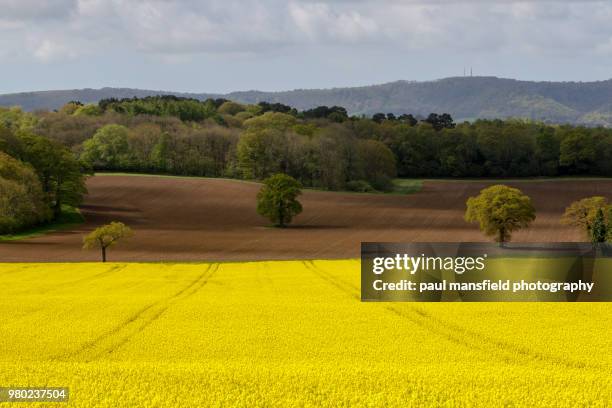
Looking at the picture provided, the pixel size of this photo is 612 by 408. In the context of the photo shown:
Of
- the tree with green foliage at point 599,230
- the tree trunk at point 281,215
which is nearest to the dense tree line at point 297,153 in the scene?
the tree trunk at point 281,215

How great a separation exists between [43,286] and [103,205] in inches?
3204

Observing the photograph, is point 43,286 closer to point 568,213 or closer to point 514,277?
point 514,277

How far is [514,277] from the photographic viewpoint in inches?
1085

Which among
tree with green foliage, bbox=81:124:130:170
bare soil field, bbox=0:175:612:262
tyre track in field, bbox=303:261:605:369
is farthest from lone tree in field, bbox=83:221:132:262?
tree with green foliage, bbox=81:124:130:170

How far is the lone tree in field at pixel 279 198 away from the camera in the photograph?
109m

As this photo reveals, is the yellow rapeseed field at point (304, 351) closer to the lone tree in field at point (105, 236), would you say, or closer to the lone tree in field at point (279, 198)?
the lone tree in field at point (105, 236)

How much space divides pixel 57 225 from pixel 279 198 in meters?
27.3

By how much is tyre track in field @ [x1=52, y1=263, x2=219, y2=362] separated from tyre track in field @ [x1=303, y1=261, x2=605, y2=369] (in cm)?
815

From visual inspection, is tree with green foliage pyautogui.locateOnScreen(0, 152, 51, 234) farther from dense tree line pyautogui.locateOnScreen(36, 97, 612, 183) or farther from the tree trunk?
dense tree line pyautogui.locateOnScreen(36, 97, 612, 183)

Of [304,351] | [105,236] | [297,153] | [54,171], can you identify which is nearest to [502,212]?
[105,236]

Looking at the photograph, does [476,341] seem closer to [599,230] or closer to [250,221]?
[599,230]

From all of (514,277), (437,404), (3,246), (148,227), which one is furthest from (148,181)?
(437,404)

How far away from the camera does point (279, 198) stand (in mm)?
108938

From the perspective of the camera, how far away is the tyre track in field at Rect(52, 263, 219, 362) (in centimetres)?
2250
